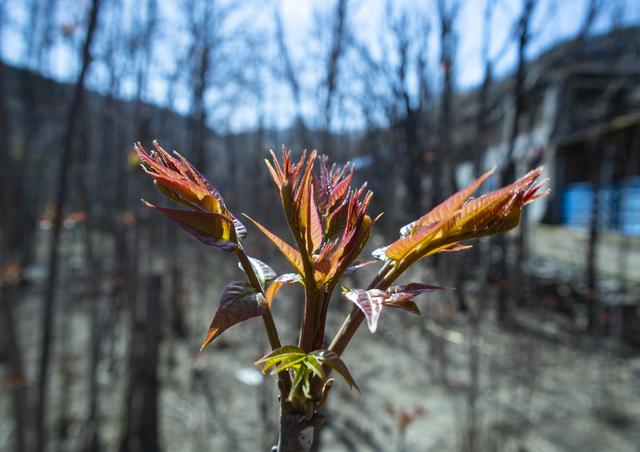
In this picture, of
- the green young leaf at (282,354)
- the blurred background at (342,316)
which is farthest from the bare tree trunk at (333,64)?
the green young leaf at (282,354)

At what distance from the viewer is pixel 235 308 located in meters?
0.37

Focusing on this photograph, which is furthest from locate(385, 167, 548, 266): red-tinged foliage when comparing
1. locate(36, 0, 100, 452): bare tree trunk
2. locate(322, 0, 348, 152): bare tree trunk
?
locate(322, 0, 348, 152): bare tree trunk

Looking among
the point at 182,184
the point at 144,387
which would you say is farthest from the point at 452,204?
the point at 144,387

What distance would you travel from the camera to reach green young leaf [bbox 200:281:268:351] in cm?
36

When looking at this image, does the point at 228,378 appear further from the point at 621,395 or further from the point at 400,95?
the point at 621,395

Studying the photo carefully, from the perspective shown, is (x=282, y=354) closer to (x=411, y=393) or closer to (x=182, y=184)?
(x=182, y=184)

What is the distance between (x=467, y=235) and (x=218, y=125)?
816cm

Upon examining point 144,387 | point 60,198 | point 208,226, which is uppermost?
point 60,198

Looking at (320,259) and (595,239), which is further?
(595,239)

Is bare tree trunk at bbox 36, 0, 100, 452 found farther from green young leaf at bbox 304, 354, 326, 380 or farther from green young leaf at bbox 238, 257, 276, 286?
green young leaf at bbox 304, 354, 326, 380

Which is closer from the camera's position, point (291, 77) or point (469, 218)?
point (469, 218)

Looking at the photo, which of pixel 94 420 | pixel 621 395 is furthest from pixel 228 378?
pixel 621 395

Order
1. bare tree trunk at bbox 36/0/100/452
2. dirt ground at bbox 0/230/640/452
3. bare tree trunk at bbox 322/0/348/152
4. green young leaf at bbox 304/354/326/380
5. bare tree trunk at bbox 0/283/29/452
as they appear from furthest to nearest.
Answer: dirt ground at bbox 0/230/640/452
bare tree trunk at bbox 322/0/348/152
bare tree trunk at bbox 0/283/29/452
bare tree trunk at bbox 36/0/100/452
green young leaf at bbox 304/354/326/380

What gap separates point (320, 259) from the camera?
1.34 ft
